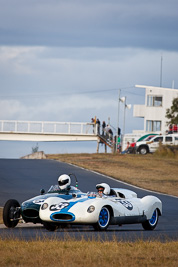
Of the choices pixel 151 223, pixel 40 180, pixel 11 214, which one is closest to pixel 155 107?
pixel 40 180

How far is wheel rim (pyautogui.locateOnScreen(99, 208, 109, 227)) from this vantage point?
1446 cm

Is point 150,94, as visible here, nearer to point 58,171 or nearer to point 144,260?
point 58,171

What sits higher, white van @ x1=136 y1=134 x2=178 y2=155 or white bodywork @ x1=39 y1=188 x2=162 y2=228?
white van @ x1=136 y1=134 x2=178 y2=155

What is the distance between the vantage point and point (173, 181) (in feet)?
121

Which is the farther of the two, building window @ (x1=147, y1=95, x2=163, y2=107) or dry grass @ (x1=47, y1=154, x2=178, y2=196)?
building window @ (x1=147, y1=95, x2=163, y2=107)

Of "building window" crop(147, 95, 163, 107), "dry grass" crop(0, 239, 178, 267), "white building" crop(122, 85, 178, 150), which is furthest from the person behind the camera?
"building window" crop(147, 95, 163, 107)

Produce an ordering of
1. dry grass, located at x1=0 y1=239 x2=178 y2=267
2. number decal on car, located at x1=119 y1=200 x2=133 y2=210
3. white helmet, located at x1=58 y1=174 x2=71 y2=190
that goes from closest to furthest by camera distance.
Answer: dry grass, located at x1=0 y1=239 x2=178 y2=267 → number decal on car, located at x1=119 y1=200 x2=133 y2=210 → white helmet, located at x1=58 y1=174 x2=71 y2=190

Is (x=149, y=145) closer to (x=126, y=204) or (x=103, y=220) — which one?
(x=126, y=204)

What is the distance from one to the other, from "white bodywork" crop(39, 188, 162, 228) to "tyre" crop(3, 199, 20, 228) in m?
1.16

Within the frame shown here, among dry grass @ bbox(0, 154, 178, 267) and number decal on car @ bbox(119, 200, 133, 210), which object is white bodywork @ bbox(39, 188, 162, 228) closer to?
number decal on car @ bbox(119, 200, 133, 210)

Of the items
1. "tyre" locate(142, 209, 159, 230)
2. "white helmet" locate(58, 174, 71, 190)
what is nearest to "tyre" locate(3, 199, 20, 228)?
"white helmet" locate(58, 174, 71, 190)

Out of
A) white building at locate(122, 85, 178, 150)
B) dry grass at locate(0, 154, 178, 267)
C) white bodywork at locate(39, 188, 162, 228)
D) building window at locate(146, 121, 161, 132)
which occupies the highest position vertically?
white building at locate(122, 85, 178, 150)

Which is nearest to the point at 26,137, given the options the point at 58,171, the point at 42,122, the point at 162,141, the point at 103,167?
the point at 42,122

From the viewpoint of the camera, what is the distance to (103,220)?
14.5 meters
